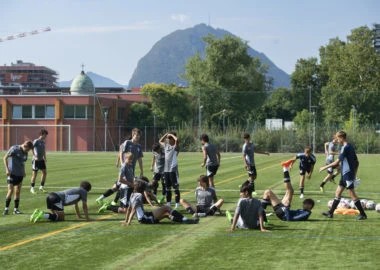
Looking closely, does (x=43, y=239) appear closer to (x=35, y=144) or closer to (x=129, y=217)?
(x=129, y=217)

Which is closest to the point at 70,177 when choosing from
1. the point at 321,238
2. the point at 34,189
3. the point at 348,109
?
the point at 34,189

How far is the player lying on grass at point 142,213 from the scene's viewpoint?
1312cm

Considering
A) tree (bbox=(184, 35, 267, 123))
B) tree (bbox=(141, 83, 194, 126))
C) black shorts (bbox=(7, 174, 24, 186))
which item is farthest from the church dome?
black shorts (bbox=(7, 174, 24, 186))

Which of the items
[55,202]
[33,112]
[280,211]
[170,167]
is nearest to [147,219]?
[55,202]

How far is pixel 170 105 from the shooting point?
87.8 m

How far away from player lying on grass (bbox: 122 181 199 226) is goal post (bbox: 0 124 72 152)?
200 ft

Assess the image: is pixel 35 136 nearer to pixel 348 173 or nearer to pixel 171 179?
pixel 171 179

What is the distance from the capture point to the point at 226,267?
9125 mm

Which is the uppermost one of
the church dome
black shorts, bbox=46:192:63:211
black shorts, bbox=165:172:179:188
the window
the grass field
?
the church dome

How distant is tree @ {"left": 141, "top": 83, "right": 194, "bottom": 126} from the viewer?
286 feet

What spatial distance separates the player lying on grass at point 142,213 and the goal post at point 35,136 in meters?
60.9

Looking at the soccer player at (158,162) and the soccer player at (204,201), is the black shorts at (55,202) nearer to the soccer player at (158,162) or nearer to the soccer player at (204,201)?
the soccer player at (204,201)

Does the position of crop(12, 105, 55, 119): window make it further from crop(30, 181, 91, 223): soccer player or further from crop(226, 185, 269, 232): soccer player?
crop(226, 185, 269, 232): soccer player

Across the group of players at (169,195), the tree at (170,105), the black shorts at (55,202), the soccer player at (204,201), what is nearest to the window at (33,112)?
the tree at (170,105)
